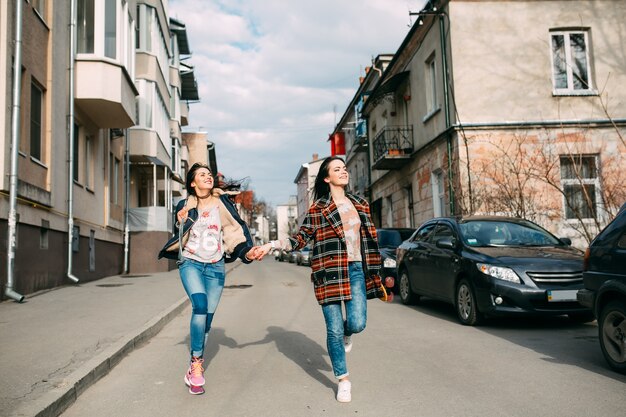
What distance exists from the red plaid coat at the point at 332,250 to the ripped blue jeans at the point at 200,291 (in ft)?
2.54

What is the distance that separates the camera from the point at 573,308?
743cm

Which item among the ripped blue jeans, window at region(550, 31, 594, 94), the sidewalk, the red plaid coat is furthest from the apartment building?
window at region(550, 31, 594, 94)

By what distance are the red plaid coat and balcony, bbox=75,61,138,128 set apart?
494 inches

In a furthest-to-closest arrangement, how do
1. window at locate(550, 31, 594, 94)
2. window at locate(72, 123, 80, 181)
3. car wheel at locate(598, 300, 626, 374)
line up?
window at locate(550, 31, 594, 94) → window at locate(72, 123, 80, 181) → car wheel at locate(598, 300, 626, 374)

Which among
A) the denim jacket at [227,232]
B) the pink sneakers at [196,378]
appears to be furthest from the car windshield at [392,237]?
the pink sneakers at [196,378]

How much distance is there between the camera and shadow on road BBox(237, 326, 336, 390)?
5504 millimetres

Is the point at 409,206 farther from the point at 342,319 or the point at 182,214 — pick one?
the point at 342,319

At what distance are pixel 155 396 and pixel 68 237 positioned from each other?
11268 millimetres

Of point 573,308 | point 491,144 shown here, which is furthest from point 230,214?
point 491,144

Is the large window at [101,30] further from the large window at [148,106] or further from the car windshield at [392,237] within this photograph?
the car windshield at [392,237]

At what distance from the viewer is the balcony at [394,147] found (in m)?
23.0

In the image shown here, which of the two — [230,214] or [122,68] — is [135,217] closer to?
[122,68]

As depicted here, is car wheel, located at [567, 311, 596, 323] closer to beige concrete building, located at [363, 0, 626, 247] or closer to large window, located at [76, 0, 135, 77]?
beige concrete building, located at [363, 0, 626, 247]

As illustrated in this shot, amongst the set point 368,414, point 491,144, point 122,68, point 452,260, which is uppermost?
point 122,68
